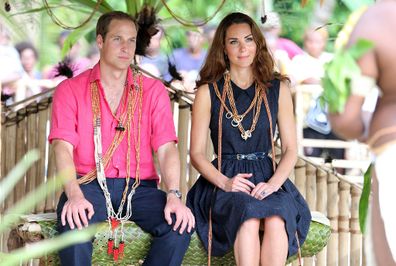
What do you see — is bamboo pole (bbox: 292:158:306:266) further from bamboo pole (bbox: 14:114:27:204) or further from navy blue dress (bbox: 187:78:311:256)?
bamboo pole (bbox: 14:114:27:204)

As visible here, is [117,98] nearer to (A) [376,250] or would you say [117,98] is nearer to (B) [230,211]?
(B) [230,211]

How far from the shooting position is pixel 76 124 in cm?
429

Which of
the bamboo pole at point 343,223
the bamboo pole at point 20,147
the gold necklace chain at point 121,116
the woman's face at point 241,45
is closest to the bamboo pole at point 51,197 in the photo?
the bamboo pole at point 20,147

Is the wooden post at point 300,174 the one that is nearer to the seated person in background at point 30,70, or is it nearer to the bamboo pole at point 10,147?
the bamboo pole at point 10,147

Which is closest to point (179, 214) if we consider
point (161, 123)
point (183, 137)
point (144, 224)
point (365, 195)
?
point (144, 224)

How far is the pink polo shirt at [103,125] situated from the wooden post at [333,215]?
1115 millimetres

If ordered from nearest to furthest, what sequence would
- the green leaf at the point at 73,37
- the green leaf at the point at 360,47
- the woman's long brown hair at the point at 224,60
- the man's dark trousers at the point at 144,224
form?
the green leaf at the point at 360,47
the man's dark trousers at the point at 144,224
the woman's long brown hair at the point at 224,60
the green leaf at the point at 73,37

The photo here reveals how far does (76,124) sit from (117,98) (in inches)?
9.2

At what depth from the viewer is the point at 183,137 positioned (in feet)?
16.8

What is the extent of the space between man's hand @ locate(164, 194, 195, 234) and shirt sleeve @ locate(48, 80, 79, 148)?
1.77 feet

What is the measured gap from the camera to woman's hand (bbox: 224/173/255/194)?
417 cm

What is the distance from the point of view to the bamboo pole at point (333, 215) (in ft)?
16.5

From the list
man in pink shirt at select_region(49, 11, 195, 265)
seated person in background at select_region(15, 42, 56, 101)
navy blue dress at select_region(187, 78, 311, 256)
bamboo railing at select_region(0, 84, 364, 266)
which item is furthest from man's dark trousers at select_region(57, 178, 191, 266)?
seated person in background at select_region(15, 42, 56, 101)

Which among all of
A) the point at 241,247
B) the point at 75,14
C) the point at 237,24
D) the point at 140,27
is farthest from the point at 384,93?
the point at 75,14
